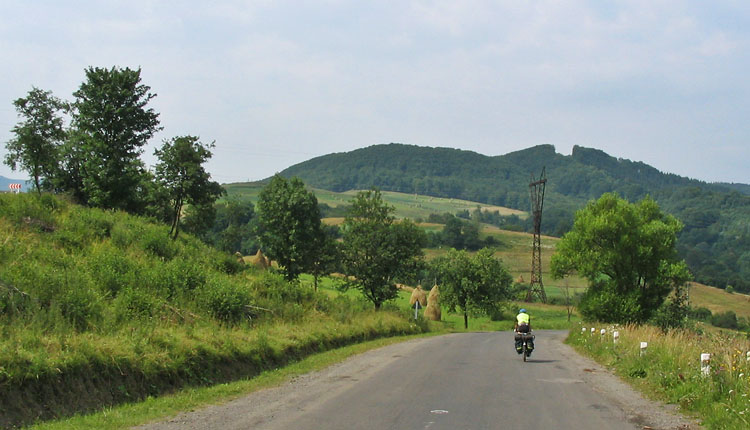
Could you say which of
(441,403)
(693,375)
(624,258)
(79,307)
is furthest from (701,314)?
(79,307)

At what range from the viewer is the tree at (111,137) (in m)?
41.9

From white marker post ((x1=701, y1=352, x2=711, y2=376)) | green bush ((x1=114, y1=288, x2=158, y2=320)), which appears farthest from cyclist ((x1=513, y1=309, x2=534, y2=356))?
green bush ((x1=114, y1=288, x2=158, y2=320))

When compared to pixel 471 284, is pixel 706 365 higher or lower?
higher

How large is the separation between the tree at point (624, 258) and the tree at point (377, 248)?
561 inches

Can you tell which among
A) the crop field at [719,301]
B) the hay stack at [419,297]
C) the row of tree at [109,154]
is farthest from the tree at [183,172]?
the crop field at [719,301]

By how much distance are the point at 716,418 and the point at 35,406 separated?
10.7 meters

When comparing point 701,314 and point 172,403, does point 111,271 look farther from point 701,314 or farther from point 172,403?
point 701,314

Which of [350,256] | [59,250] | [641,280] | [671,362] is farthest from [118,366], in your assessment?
[350,256]

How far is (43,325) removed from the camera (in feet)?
44.2

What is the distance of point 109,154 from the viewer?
42625mm

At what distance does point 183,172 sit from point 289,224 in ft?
48.2

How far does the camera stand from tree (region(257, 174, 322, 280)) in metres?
53.3

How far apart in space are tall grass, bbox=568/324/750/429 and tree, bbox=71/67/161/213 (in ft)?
110

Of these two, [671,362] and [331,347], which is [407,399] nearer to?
[671,362]
